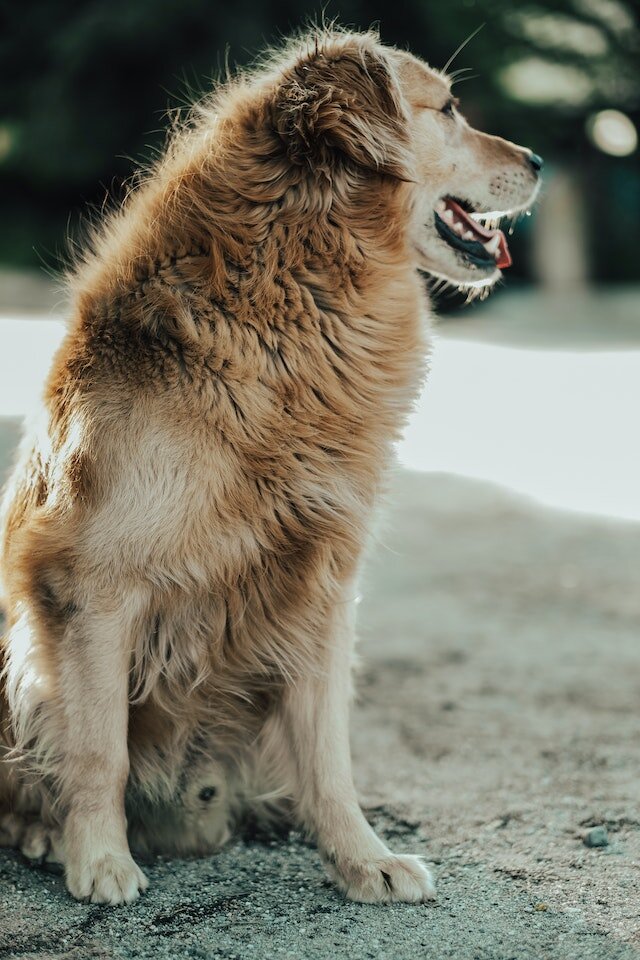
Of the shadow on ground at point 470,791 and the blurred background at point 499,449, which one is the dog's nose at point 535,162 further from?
the shadow on ground at point 470,791

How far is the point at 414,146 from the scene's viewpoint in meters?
2.98

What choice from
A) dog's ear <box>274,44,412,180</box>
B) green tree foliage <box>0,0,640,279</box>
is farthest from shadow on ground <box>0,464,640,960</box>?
green tree foliage <box>0,0,640,279</box>

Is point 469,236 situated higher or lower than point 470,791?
higher

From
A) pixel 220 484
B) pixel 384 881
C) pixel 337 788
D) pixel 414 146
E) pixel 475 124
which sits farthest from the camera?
pixel 475 124

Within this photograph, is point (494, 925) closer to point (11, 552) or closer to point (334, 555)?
point (334, 555)

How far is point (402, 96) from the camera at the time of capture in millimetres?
2875

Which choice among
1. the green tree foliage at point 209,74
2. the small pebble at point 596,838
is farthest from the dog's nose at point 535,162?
the green tree foliage at point 209,74

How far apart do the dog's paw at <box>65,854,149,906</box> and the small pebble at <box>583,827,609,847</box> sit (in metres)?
1.24

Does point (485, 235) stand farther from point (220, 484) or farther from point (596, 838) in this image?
point (596, 838)

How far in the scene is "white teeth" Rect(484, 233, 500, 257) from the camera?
3.25 metres

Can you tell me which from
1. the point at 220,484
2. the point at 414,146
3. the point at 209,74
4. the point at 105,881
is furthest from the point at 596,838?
the point at 209,74

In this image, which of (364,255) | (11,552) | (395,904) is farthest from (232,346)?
(395,904)

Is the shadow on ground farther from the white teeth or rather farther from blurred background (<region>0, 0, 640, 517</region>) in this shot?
blurred background (<region>0, 0, 640, 517</region>)

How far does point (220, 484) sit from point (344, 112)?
100cm
